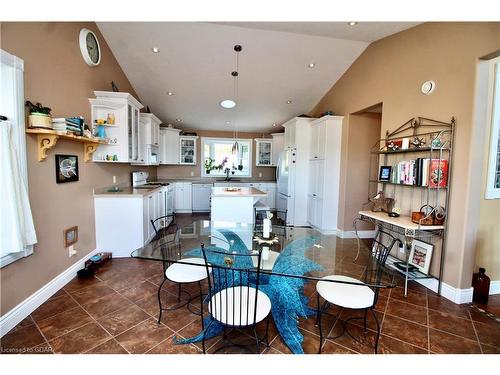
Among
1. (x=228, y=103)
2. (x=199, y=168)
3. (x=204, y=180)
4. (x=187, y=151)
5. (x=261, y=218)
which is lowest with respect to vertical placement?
(x=261, y=218)

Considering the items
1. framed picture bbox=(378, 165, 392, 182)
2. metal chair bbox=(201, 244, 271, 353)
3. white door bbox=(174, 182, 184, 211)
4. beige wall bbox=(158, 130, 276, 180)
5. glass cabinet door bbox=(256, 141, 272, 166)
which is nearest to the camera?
metal chair bbox=(201, 244, 271, 353)

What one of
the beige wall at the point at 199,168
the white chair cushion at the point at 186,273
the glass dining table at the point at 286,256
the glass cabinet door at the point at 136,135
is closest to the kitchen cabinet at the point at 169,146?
the beige wall at the point at 199,168

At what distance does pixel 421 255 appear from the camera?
8.66 feet

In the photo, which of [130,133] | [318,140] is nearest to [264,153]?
[318,140]

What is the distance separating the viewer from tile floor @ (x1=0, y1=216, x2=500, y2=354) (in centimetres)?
168

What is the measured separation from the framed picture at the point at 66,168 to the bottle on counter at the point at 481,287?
14.7 feet

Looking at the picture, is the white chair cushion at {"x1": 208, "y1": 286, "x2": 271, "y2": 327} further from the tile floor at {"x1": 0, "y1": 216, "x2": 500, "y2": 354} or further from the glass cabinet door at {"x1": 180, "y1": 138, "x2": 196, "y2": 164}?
the glass cabinet door at {"x1": 180, "y1": 138, "x2": 196, "y2": 164}

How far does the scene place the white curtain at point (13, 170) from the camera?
66.8 inches

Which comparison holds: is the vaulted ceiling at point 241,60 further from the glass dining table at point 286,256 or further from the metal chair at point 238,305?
the metal chair at point 238,305

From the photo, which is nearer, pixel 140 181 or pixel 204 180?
pixel 140 181

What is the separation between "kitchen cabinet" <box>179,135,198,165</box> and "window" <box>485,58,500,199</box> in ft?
19.0

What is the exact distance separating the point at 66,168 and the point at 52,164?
22 cm

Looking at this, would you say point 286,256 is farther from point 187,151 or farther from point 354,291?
point 187,151

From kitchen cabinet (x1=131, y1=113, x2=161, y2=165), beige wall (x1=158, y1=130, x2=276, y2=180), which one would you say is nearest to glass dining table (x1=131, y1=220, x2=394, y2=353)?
kitchen cabinet (x1=131, y1=113, x2=161, y2=165)
